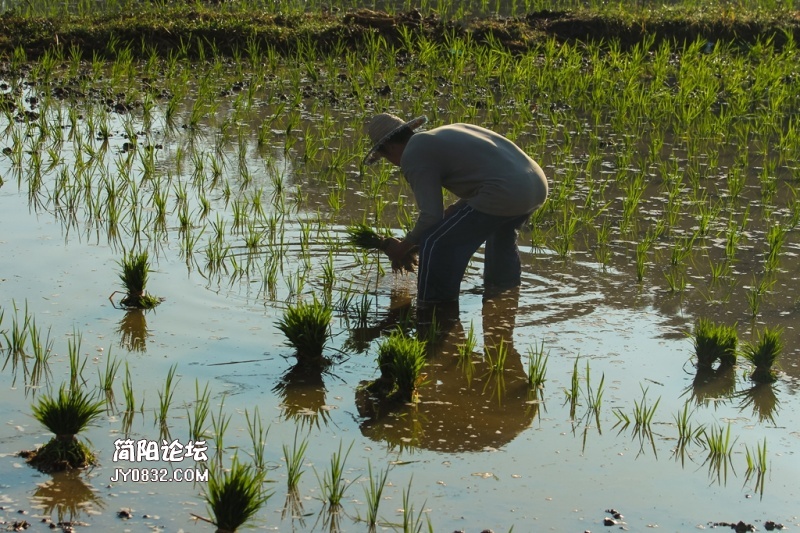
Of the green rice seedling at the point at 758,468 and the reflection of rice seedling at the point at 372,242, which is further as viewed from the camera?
the reflection of rice seedling at the point at 372,242

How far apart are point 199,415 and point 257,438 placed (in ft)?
0.64

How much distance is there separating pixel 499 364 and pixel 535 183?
115cm

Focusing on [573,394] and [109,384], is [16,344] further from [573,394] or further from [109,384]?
[573,394]

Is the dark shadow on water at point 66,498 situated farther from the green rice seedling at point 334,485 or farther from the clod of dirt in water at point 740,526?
the clod of dirt in water at point 740,526

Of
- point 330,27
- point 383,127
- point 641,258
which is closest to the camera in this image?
point 383,127

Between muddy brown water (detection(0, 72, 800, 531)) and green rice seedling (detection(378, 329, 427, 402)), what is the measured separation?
A: 10 cm

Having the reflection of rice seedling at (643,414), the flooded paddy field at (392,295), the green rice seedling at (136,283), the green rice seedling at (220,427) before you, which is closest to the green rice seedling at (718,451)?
the flooded paddy field at (392,295)

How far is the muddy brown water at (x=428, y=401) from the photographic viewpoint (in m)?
3.14

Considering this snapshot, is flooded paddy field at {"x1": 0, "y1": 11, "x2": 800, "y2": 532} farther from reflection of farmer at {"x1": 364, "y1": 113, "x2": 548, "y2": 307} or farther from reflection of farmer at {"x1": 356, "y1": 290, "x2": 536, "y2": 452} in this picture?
reflection of farmer at {"x1": 364, "y1": 113, "x2": 548, "y2": 307}

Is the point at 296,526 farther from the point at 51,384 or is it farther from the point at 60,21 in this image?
the point at 60,21

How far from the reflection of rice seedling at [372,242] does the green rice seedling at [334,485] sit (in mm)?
1926

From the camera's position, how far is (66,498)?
3090 millimetres

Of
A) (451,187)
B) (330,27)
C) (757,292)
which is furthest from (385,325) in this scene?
(330,27)

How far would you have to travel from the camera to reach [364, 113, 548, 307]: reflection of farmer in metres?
4.89
